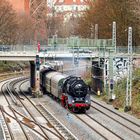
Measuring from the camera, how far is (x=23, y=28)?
110 m

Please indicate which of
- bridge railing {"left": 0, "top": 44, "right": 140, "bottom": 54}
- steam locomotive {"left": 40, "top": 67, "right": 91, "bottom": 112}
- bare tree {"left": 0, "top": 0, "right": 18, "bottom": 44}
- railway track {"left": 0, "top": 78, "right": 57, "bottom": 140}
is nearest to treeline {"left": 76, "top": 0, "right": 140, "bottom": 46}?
bridge railing {"left": 0, "top": 44, "right": 140, "bottom": 54}

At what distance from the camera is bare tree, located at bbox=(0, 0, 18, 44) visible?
10038 cm

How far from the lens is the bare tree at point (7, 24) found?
10038cm

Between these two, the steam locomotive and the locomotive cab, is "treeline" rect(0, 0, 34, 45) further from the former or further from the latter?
the locomotive cab

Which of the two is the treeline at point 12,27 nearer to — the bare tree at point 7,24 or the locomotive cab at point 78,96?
the bare tree at point 7,24

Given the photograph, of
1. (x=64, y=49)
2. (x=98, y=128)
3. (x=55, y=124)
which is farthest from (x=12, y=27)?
(x=98, y=128)

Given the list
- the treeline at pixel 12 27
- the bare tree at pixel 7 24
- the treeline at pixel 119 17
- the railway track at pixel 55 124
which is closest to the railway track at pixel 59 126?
the railway track at pixel 55 124

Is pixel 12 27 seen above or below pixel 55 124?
above

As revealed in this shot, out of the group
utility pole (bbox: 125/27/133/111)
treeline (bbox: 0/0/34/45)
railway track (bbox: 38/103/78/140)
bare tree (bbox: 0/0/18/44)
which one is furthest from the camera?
treeline (bbox: 0/0/34/45)

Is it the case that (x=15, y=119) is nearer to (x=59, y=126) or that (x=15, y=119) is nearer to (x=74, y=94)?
(x=59, y=126)

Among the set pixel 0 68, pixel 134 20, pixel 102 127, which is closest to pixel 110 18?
pixel 134 20

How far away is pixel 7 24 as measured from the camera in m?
101

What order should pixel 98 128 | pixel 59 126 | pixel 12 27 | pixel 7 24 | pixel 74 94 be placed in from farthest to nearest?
pixel 12 27, pixel 7 24, pixel 74 94, pixel 59 126, pixel 98 128

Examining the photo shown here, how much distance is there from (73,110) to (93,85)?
1967 cm
